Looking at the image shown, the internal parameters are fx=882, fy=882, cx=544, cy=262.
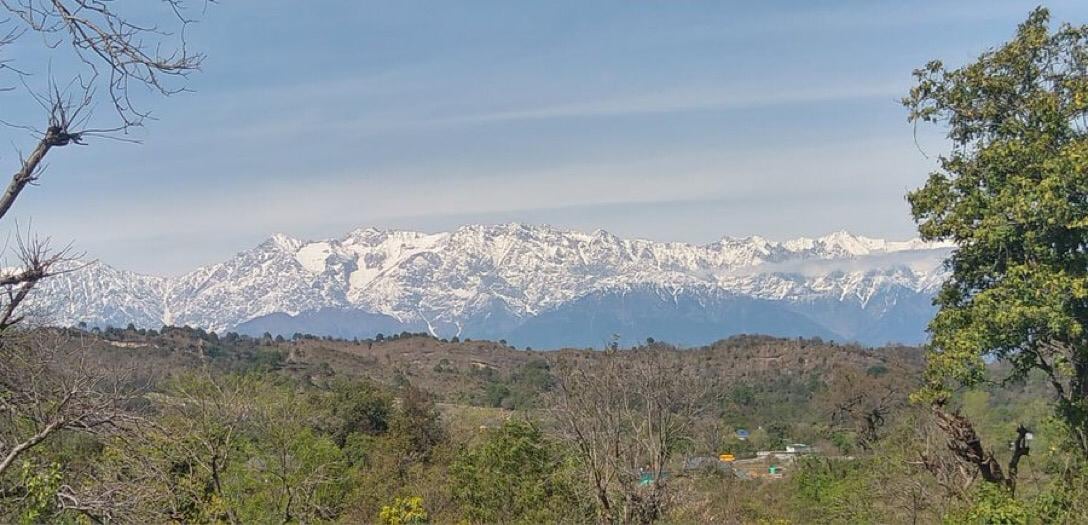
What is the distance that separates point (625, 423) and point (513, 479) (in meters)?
7.27

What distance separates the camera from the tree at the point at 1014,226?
10.9 metres

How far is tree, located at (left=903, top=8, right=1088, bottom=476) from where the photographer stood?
10.9 metres

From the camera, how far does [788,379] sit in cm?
9244

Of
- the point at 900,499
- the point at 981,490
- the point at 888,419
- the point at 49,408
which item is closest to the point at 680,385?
the point at 900,499

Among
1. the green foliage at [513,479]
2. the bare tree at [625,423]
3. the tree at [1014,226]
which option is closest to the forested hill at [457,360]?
the green foliage at [513,479]

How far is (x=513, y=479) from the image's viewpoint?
24344 millimetres

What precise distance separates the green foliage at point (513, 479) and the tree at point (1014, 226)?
40.4ft

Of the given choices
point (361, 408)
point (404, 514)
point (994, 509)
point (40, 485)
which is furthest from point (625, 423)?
point (361, 408)

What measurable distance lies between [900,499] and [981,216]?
8.74 metres

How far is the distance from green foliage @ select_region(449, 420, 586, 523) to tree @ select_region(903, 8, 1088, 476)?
1233 centimetres

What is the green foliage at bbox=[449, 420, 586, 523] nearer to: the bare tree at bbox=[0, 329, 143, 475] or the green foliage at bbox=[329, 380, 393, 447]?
the green foliage at bbox=[329, 380, 393, 447]

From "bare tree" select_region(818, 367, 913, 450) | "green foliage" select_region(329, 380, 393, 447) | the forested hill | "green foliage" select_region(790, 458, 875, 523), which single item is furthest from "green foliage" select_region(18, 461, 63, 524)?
the forested hill

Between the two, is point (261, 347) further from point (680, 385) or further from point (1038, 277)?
point (1038, 277)

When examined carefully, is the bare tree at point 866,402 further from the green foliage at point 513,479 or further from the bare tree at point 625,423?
the bare tree at point 625,423
